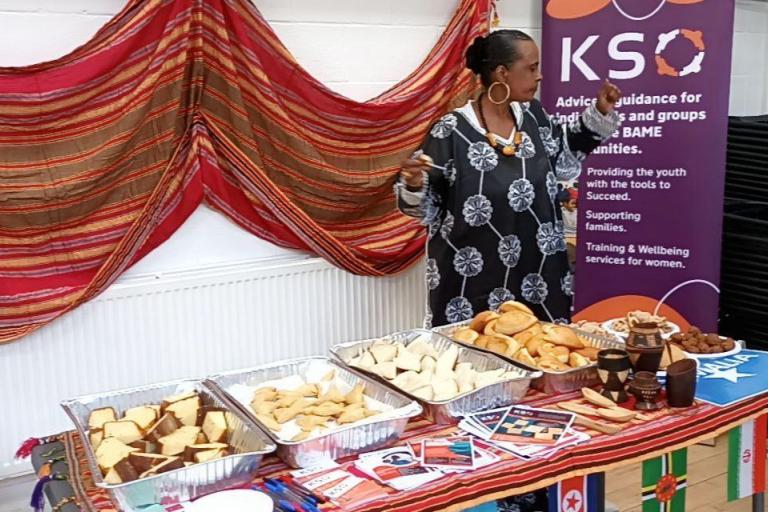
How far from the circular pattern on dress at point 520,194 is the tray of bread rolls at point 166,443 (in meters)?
1.06

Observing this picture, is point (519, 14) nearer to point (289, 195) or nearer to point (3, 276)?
point (289, 195)

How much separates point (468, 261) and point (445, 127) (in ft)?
1.26

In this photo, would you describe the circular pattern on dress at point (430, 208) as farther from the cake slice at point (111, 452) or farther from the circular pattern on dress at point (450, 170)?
the cake slice at point (111, 452)

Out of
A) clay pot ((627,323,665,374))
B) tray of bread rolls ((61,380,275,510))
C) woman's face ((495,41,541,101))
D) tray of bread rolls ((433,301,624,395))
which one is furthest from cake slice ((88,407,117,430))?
woman's face ((495,41,541,101))

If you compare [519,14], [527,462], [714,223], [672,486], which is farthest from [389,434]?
[519,14]

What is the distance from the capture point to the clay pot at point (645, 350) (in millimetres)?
1597

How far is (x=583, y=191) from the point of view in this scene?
3.26 m

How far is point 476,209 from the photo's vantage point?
2234 mm

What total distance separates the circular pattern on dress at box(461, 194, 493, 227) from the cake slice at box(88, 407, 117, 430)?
1134 millimetres

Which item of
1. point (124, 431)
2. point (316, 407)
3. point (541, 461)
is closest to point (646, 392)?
point (541, 461)

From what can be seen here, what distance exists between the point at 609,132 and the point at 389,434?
131 centimetres

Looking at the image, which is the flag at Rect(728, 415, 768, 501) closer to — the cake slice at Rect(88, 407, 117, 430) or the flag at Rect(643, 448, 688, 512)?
the flag at Rect(643, 448, 688, 512)

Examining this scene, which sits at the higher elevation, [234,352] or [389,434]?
[389,434]

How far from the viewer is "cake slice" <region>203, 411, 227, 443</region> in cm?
138
